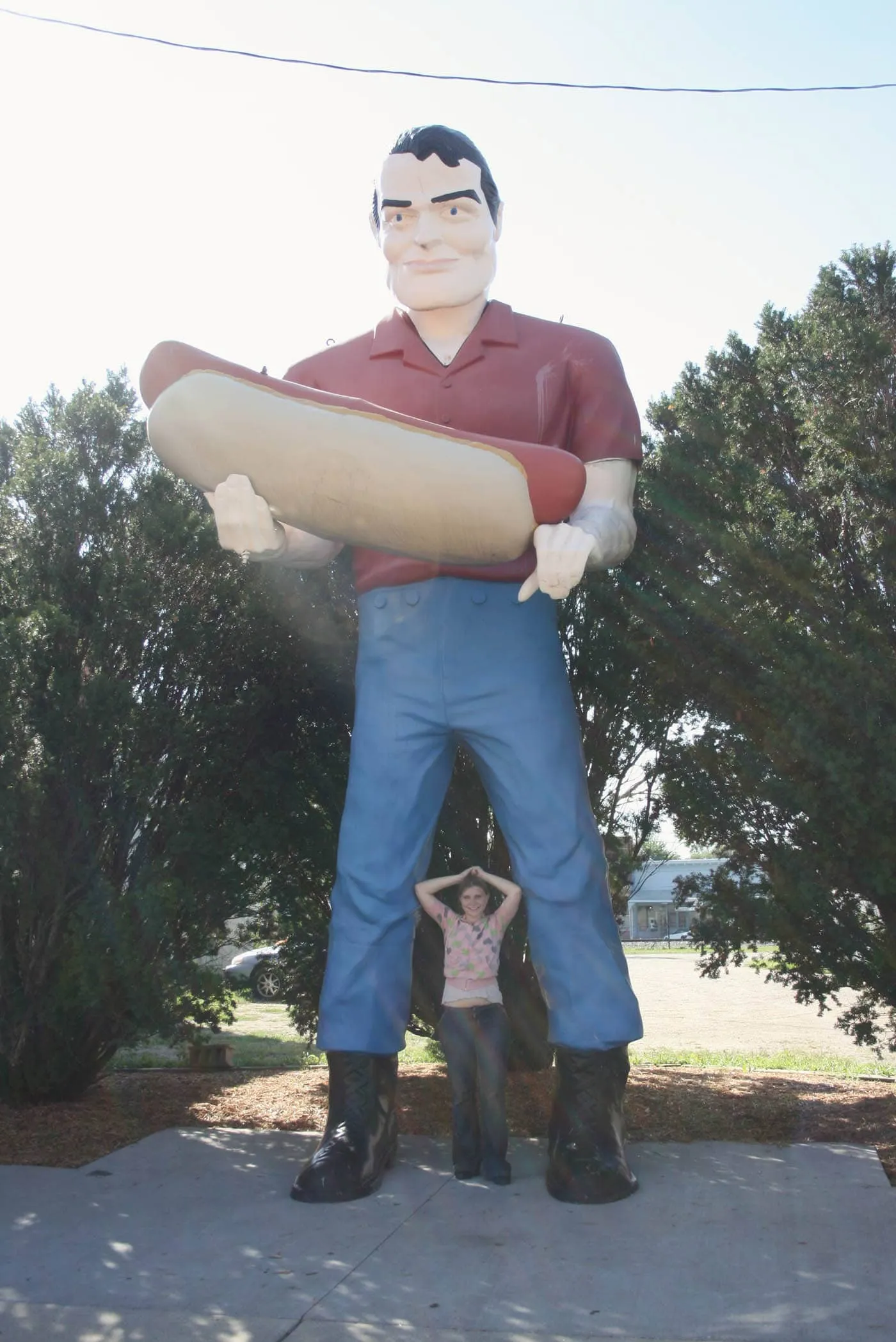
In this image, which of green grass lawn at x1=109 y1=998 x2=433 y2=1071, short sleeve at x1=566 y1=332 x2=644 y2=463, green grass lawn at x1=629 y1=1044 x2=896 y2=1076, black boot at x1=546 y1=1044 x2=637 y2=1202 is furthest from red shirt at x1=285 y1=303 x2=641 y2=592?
green grass lawn at x1=629 y1=1044 x2=896 y2=1076

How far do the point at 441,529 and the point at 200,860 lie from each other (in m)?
2.43

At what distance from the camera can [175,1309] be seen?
3.37 meters

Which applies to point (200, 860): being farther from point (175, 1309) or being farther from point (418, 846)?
point (175, 1309)

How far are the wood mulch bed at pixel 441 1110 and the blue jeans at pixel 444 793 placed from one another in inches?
50.3

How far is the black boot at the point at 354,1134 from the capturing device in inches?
173

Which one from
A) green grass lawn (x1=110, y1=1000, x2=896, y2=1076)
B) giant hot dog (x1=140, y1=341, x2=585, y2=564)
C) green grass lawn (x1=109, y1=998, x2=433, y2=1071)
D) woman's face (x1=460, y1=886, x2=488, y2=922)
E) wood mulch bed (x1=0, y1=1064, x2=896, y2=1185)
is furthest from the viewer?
green grass lawn (x1=109, y1=998, x2=433, y2=1071)

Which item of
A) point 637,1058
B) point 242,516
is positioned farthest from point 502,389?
point 637,1058

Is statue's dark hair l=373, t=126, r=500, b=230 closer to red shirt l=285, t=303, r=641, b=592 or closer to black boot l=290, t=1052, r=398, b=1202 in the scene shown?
red shirt l=285, t=303, r=641, b=592

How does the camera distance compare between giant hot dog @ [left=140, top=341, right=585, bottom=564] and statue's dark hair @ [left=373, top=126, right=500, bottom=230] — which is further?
statue's dark hair @ [left=373, top=126, right=500, bottom=230]

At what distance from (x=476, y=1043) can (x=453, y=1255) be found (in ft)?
3.18

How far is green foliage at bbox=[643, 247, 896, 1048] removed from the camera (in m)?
4.97

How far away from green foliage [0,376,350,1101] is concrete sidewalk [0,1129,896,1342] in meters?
1.07

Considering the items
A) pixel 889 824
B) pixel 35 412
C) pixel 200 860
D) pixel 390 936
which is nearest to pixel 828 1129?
pixel 889 824

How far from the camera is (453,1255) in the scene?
3.77m
